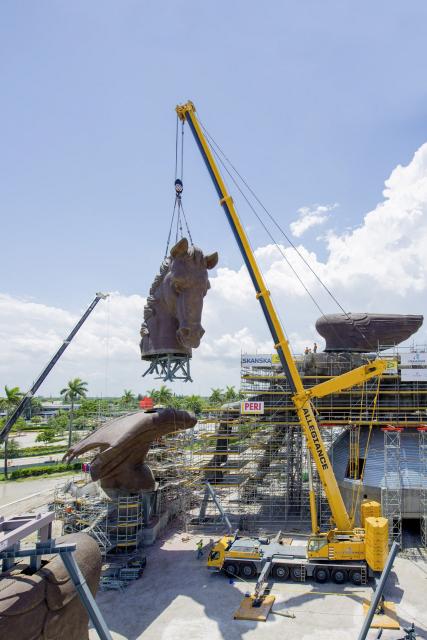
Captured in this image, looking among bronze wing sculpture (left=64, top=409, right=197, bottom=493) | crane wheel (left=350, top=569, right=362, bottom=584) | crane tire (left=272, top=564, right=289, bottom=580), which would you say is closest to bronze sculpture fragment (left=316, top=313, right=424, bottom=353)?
bronze wing sculpture (left=64, top=409, right=197, bottom=493)

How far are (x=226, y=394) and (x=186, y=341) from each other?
73125 mm

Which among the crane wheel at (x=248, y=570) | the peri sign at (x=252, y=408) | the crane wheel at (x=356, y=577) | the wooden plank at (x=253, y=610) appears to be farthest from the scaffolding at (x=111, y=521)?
the crane wheel at (x=356, y=577)

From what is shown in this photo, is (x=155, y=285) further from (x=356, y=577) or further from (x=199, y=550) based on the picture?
(x=356, y=577)

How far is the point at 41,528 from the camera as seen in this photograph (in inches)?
439

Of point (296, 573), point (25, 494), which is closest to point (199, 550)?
point (296, 573)

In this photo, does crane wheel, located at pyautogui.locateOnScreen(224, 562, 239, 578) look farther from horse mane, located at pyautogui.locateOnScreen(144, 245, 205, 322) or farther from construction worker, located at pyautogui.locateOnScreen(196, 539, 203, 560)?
horse mane, located at pyautogui.locateOnScreen(144, 245, 205, 322)

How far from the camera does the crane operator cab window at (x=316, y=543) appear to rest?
934 inches

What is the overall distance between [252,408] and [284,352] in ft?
28.7

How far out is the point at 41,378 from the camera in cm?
5294

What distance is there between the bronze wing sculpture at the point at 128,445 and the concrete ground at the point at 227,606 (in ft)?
15.7

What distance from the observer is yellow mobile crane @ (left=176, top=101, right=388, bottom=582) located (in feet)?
75.4

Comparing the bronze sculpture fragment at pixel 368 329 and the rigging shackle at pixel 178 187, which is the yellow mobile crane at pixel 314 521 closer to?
the rigging shackle at pixel 178 187

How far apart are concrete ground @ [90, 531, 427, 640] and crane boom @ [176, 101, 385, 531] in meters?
3.89

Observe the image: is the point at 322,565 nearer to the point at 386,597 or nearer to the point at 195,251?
the point at 386,597
